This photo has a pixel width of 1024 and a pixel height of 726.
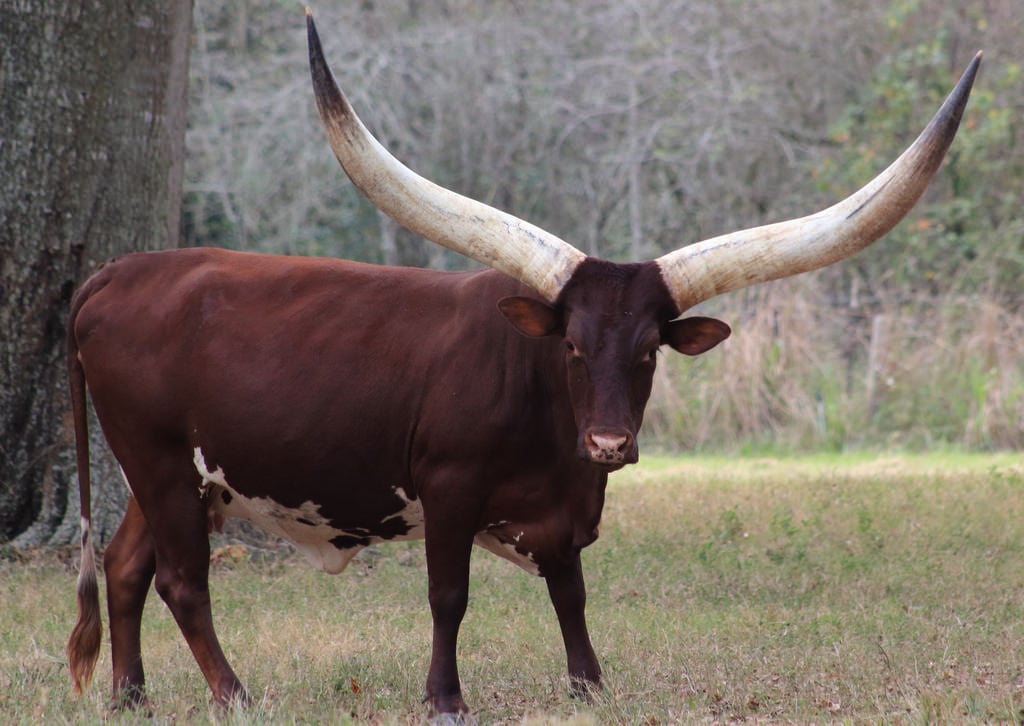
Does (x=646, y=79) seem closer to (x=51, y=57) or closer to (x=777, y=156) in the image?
(x=777, y=156)

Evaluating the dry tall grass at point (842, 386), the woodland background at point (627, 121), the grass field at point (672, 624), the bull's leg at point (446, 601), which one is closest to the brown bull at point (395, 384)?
the bull's leg at point (446, 601)

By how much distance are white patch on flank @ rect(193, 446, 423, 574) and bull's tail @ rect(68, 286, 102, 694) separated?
479mm

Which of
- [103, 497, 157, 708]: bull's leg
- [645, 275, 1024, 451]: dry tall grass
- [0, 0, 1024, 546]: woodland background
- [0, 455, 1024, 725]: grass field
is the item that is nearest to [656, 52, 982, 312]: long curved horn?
[0, 455, 1024, 725]: grass field

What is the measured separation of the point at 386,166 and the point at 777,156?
44.3ft

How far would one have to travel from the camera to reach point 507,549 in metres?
5.10

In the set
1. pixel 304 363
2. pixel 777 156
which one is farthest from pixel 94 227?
pixel 777 156

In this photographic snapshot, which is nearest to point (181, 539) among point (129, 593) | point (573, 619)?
point (129, 593)

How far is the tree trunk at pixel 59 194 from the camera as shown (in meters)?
7.37

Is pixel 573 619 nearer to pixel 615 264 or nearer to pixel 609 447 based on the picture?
pixel 609 447

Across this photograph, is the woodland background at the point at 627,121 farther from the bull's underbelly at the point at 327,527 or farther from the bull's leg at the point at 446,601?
the bull's leg at the point at 446,601

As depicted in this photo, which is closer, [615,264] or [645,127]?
[615,264]

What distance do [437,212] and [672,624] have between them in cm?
229

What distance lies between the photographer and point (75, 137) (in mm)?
7418

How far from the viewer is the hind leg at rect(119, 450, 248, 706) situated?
202 inches
